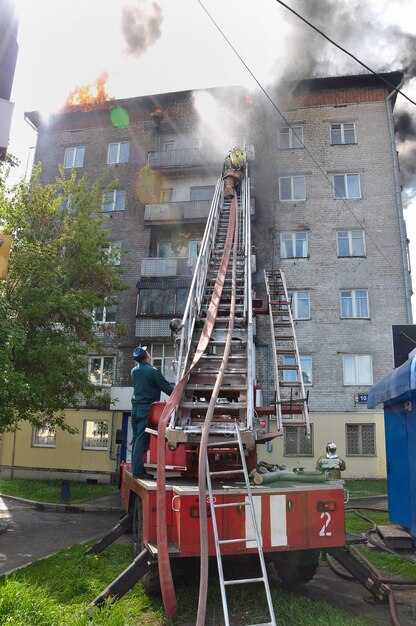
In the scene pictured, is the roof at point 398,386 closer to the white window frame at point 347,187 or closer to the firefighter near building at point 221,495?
the firefighter near building at point 221,495

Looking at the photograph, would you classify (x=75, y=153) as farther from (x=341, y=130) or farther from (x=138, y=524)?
(x=138, y=524)

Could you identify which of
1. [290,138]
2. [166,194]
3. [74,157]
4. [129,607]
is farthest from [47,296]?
[74,157]

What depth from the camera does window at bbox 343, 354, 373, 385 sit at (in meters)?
19.7

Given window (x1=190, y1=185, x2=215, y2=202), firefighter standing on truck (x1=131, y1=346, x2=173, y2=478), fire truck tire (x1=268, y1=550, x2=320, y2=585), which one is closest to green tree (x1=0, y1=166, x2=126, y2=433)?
firefighter standing on truck (x1=131, y1=346, x2=173, y2=478)

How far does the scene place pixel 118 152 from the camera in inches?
985

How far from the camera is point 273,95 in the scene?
23.7 meters

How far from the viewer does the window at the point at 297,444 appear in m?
19.4

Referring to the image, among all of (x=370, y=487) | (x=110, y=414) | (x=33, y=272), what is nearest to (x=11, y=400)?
(x=33, y=272)

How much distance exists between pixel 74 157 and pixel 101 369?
11834 millimetres

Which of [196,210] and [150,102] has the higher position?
[150,102]

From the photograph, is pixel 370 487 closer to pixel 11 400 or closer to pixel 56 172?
pixel 11 400

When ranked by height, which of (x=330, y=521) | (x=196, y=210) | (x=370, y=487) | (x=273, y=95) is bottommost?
(x=370, y=487)

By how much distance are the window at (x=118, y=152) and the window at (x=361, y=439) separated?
55.2 feet

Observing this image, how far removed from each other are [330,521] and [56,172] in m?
24.8
